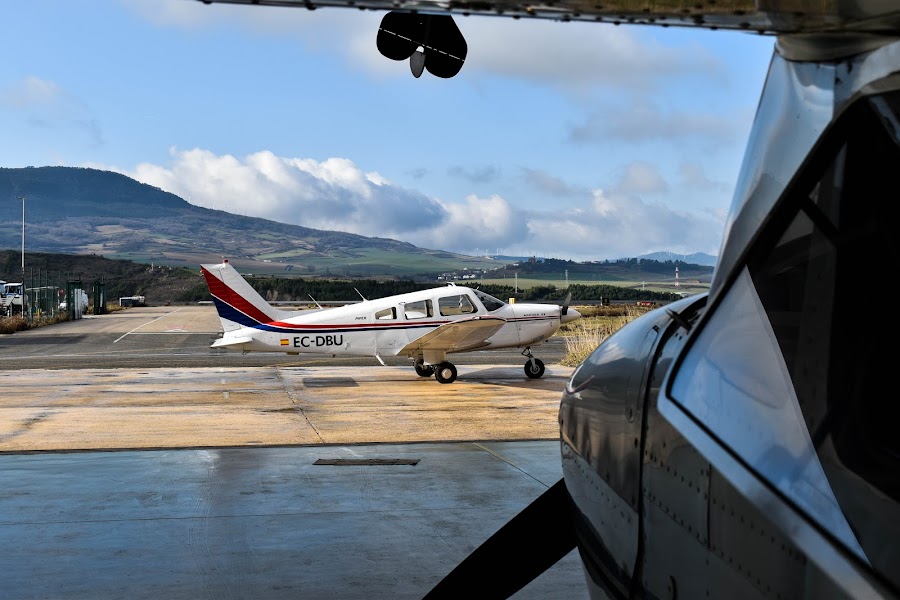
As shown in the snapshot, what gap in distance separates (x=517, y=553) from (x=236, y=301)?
55.3 ft

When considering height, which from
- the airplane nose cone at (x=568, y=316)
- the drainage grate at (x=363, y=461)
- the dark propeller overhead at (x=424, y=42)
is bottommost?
the drainage grate at (x=363, y=461)

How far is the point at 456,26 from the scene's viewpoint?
331 centimetres

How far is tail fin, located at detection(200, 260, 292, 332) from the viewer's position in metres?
21.0

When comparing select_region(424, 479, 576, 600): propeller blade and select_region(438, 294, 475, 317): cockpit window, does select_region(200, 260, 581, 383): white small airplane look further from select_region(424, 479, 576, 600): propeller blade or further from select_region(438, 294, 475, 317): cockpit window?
select_region(424, 479, 576, 600): propeller blade

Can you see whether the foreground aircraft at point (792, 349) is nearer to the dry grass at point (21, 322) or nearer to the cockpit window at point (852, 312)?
the cockpit window at point (852, 312)

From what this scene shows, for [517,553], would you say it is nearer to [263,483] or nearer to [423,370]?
[263,483]

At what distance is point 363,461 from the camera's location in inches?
411

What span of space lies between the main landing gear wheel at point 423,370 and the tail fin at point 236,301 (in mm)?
3027

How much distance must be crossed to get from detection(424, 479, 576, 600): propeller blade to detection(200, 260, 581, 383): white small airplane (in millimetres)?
15217

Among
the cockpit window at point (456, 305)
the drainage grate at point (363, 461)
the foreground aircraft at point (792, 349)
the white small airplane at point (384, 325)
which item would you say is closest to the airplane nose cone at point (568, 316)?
the white small airplane at point (384, 325)

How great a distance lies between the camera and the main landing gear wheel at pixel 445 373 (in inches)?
776

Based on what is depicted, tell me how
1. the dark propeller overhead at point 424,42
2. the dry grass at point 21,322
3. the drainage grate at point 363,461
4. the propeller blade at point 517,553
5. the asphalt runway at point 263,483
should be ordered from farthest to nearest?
the dry grass at point 21,322
the drainage grate at point 363,461
the asphalt runway at point 263,483
the propeller blade at point 517,553
the dark propeller overhead at point 424,42

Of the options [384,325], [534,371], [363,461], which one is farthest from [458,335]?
[363,461]

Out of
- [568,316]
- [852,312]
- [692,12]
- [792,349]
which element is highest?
[692,12]
